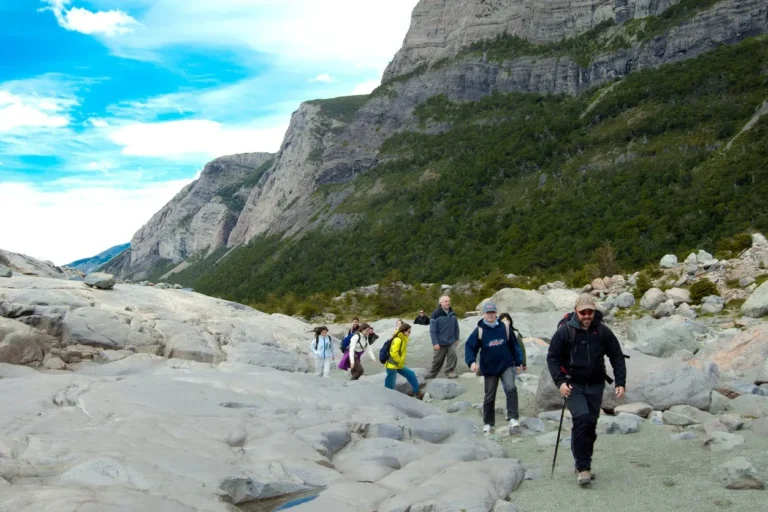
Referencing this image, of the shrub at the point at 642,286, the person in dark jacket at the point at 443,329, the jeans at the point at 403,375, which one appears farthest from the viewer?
the shrub at the point at 642,286

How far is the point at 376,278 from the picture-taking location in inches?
3017

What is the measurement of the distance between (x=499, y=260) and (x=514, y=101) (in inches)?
2273

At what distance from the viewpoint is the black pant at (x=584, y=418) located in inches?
277

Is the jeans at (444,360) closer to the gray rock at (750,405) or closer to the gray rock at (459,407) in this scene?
the gray rock at (459,407)

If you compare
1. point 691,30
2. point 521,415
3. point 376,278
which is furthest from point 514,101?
point 521,415

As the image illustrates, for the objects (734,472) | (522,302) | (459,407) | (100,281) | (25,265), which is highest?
(25,265)

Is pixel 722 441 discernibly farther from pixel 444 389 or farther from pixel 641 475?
pixel 444 389

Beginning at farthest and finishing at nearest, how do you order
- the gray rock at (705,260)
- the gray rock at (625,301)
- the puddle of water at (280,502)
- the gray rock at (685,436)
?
the gray rock at (705,260) → the gray rock at (625,301) → the gray rock at (685,436) → the puddle of water at (280,502)

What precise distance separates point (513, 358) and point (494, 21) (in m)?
134

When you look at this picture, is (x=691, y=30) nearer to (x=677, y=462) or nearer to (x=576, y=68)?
(x=576, y=68)

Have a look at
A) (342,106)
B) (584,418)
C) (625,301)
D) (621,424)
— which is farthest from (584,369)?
(342,106)

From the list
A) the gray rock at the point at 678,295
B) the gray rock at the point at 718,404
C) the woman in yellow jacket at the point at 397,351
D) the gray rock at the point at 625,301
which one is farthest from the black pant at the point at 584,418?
the gray rock at the point at 625,301

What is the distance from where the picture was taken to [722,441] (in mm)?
8047

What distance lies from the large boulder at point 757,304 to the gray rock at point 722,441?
16.2 m
